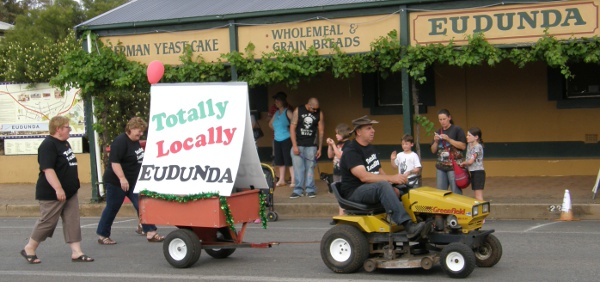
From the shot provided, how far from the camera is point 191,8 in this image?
53.1 feet

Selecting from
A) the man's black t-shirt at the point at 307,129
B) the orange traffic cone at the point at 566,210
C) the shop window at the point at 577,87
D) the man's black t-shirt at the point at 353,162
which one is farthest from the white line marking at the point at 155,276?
the shop window at the point at 577,87

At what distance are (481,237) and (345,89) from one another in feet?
31.9

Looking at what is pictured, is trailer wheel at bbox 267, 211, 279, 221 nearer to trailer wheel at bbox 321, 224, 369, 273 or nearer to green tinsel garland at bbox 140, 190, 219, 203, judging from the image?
green tinsel garland at bbox 140, 190, 219, 203

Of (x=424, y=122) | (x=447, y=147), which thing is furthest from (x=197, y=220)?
(x=424, y=122)

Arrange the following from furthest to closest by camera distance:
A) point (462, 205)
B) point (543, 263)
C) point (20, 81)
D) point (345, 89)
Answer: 1. point (20, 81)
2. point (345, 89)
3. point (543, 263)
4. point (462, 205)

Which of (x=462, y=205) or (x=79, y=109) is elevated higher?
(x=79, y=109)

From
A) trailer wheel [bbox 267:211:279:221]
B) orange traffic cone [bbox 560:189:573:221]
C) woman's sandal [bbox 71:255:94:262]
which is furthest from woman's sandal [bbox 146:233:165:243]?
orange traffic cone [bbox 560:189:573:221]

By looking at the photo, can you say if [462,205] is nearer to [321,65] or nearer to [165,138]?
[165,138]

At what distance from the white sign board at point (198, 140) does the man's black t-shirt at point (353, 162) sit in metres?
1.19

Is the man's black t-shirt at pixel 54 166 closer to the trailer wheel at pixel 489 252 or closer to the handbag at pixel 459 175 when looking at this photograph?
the trailer wheel at pixel 489 252

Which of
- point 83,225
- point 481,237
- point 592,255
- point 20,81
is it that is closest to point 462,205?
point 481,237

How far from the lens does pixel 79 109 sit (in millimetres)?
18516

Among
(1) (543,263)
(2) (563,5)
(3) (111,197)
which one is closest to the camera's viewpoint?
(1) (543,263)

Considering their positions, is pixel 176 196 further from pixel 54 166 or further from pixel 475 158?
pixel 475 158
